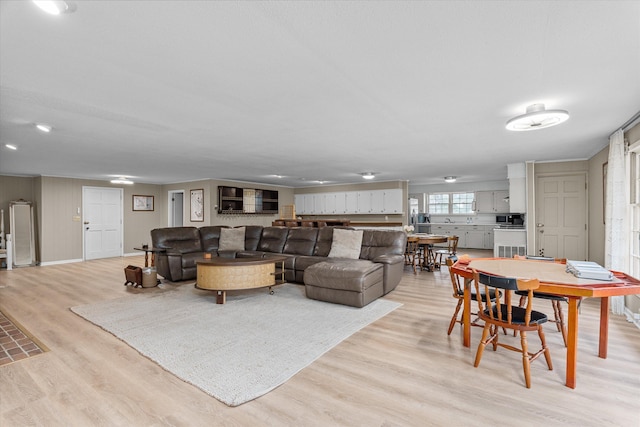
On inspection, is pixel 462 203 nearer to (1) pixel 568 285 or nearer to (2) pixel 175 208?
(1) pixel 568 285

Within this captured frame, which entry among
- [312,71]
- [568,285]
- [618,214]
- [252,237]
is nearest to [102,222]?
[252,237]

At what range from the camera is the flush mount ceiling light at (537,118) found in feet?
9.37

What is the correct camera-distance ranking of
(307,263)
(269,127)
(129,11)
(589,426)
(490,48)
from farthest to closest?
(307,263) < (269,127) < (490,48) < (589,426) < (129,11)

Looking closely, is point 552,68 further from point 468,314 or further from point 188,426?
point 188,426

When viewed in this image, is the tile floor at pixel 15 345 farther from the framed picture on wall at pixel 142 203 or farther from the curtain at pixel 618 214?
the framed picture on wall at pixel 142 203

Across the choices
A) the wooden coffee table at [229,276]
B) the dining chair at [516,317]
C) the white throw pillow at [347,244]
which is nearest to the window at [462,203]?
the white throw pillow at [347,244]

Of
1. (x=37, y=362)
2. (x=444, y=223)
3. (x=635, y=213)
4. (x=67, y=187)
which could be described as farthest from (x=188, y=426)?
(x=444, y=223)

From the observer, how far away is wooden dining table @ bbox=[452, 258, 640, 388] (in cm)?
222

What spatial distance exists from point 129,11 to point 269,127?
2191 mm

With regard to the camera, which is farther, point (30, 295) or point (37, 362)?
point (30, 295)

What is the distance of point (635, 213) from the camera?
3.73 meters

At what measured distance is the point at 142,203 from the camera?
9.82 metres

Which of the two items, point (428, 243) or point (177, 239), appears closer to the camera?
point (177, 239)

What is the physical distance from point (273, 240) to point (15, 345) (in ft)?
13.2
